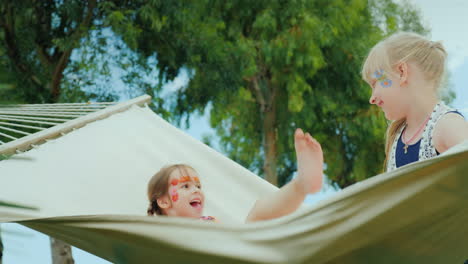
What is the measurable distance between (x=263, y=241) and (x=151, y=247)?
22cm

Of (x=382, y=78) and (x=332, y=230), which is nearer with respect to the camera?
(x=332, y=230)

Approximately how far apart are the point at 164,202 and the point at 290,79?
5.29 metres

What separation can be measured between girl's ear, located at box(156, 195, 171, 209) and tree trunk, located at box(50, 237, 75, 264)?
215cm

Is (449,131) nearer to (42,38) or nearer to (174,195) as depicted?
(174,195)

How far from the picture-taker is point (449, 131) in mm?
1388

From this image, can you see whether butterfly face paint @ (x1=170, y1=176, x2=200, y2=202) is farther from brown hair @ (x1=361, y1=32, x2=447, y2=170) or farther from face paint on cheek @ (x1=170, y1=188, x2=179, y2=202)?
brown hair @ (x1=361, y1=32, x2=447, y2=170)

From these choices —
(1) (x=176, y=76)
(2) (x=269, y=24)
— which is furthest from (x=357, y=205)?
(2) (x=269, y=24)

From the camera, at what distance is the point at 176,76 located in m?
5.04

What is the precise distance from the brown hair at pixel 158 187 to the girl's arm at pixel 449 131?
2.75ft

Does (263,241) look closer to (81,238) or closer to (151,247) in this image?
(151,247)

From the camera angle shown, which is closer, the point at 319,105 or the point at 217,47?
the point at 217,47

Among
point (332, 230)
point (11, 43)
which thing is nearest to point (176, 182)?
point (332, 230)

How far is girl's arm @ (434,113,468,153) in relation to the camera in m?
1.38

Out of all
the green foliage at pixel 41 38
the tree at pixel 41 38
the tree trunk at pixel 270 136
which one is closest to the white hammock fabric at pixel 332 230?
the tree at pixel 41 38
